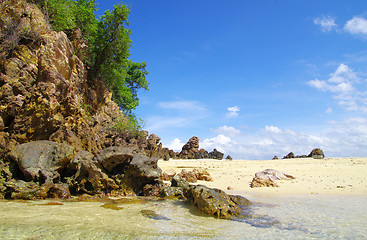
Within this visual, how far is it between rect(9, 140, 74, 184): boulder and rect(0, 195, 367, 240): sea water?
1.53 metres

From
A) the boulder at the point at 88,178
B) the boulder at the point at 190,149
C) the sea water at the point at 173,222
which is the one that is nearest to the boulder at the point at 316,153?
the boulder at the point at 190,149

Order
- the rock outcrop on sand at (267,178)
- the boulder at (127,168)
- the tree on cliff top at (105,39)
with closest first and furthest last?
Answer: the boulder at (127,168) < the rock outcrop on sand at (267,178) < the tree on cliff top at (105,39)

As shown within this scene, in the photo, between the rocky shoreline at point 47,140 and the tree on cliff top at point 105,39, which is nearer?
the rocky shoreline at point 47,140

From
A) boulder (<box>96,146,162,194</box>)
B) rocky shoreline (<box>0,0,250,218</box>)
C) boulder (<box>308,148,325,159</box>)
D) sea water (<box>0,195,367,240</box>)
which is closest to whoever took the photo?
sea water (<box>0,195,367,240</box>)

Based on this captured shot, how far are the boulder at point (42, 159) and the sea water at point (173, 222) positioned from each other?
1.53 meters

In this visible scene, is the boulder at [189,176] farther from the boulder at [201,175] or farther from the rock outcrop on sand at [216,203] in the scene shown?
the rock outcrop on sand at [216,203]

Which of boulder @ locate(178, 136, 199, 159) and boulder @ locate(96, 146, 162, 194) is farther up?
boulder @ locate(178, 136, 199, 159)

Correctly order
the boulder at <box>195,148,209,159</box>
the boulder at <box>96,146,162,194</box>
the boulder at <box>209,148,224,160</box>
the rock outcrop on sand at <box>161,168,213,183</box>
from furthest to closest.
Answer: the boulder at <box>195,148,209,159</box> < the boulder at <box>209,148,224,160</box> < the rock outcrop on sand at <box>161,168,213,183</box> < the boulder at <box>96,146,162,194</box>

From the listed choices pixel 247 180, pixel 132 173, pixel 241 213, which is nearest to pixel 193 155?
pixel 247 180

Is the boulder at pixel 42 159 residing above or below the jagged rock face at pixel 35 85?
below

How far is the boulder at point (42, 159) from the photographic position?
8.41 m

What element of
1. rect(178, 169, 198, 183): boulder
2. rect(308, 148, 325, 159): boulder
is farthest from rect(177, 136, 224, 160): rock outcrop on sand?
rect(178, 169, 198, 183): boulder

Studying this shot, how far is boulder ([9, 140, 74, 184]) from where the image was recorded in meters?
8.41

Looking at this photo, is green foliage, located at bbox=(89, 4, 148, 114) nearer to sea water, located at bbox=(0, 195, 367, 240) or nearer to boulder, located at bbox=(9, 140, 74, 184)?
boulder, located at bbox=(9, 140, 74, 184)
